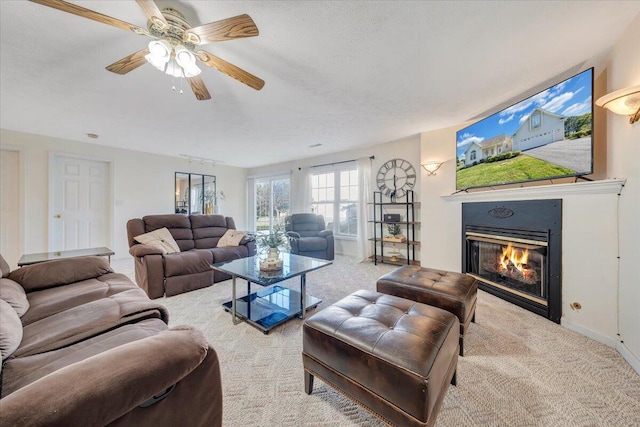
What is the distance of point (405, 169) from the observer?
14.1 feet

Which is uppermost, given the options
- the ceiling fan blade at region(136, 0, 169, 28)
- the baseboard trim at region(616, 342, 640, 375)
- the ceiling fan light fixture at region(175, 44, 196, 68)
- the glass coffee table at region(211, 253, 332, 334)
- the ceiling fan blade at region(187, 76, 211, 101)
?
the ceiling fan blade at region(136, 0, 169, 28)

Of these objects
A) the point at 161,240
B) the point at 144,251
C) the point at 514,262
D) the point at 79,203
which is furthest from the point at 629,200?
the point at 79,203

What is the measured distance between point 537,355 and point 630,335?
61 centimetres

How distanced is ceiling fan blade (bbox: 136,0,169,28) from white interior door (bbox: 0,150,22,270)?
460 centimetres

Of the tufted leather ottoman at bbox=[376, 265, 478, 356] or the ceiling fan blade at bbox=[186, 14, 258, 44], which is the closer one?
the ceiling fan blade at bbox=[186, 14, 258, 44]

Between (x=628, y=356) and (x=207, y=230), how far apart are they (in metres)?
4.67

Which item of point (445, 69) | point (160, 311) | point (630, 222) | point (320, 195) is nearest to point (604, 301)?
point (630, 222)

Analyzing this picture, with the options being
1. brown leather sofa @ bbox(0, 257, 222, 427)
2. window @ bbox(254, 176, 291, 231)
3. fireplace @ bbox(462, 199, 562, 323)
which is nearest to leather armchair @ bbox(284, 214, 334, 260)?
window @ bbox(254, 176, 291, 231)

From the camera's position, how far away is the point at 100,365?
705 mm

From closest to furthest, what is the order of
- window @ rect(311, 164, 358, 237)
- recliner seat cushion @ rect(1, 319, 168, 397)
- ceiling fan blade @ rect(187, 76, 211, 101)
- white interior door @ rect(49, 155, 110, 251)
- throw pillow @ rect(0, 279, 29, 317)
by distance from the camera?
recliner seat cushion @ rect(1, 319, 168, 397)
throw pillow @ rect(0, 279, 29, 317)
ceiling fan blade @ rect(187, 76, 211, 101)
white interior door @ rect(49, 155, 110, 251)
window @ rect(311, 164, 358, 237)

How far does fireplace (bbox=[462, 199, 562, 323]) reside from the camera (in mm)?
2160

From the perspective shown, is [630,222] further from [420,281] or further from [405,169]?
[405,169]

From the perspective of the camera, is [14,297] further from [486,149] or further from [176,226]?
[486,149]

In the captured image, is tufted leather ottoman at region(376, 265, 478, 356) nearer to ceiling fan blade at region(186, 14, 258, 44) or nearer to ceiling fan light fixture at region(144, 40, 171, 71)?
ceiling fan blade at region(186, 14, 258, 44)
